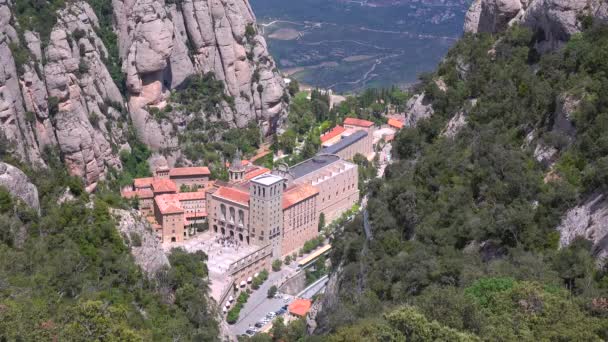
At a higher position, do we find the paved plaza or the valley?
the paved plaza

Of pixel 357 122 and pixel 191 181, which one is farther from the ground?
pixel 191 181

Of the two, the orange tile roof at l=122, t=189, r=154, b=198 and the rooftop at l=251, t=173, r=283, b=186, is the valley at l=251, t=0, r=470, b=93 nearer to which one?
the orange tile roof at l=122, t=189, r=154, b=198

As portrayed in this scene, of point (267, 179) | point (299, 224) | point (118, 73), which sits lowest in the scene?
point (299, 224)

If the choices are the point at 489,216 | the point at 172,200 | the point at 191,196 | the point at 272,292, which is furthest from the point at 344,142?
the point at 489,216

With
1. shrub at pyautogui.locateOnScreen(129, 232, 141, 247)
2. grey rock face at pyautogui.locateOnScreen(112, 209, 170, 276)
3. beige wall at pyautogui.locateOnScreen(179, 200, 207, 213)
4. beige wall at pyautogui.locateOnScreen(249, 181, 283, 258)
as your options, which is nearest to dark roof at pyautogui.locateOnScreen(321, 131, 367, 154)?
beige wall at pyautogui.locateOnScreen(179, 200, 207, 213)

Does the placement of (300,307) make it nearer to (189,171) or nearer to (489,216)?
(489,216)
